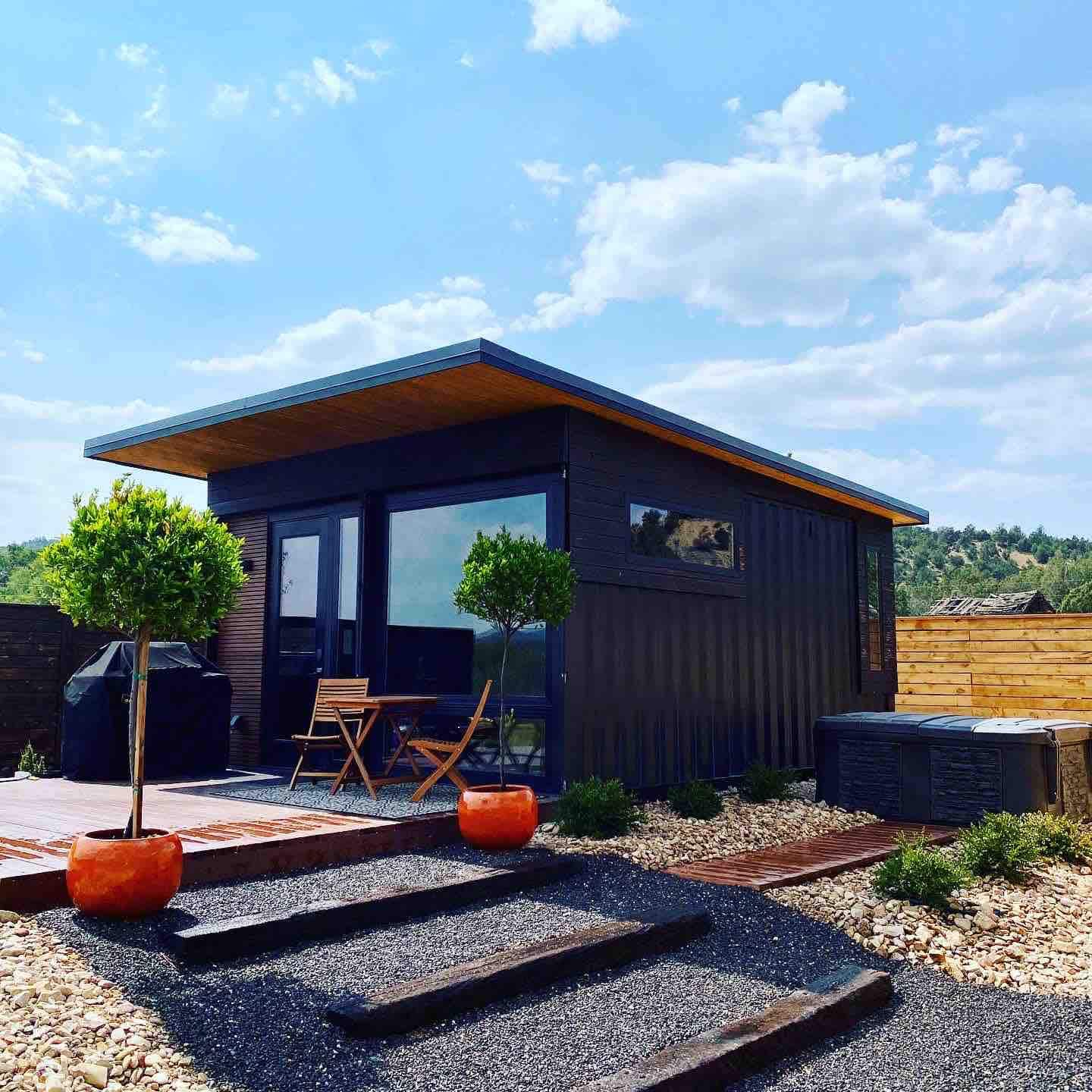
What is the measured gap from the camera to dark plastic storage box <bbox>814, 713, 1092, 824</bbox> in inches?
253

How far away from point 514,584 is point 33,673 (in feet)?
16.5

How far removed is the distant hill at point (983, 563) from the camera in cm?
4384

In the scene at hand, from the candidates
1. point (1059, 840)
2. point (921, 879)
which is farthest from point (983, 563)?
point (921, 879)

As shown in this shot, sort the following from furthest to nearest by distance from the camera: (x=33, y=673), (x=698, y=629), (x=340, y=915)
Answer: (x=33, y=673) → (x=698, y=629) → (x=340, y=915)

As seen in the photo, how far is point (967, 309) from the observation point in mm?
45469

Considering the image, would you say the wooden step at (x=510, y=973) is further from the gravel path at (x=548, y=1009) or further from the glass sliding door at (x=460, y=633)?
the glass sliding door at (x=460, y=633)

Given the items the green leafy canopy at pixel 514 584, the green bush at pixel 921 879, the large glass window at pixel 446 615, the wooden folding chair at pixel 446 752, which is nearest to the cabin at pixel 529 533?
the large glass window at pixel 446 615

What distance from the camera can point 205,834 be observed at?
181 inches

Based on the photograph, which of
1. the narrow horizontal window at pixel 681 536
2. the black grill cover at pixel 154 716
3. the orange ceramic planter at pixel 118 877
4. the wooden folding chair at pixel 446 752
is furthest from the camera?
the black grill cover at pixel 154 716

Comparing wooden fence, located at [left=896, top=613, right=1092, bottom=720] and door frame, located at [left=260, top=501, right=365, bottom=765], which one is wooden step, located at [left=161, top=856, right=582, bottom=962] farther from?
wooden fence, located at [left=896, top=613, right=1092, bottom=720]

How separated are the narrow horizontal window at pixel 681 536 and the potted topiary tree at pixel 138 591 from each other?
353cm

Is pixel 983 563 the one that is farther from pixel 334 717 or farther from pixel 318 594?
pixel 334 717

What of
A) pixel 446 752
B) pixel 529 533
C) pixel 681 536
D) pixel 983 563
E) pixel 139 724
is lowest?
pixel 446 752

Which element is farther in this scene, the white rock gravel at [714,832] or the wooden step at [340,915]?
the white rock gravel at [714,832]
